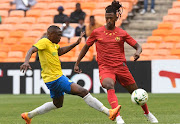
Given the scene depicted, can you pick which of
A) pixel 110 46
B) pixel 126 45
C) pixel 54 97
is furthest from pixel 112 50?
pixel 126 45

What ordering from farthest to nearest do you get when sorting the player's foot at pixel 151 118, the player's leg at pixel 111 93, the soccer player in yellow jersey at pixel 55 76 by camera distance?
the player's foot at pixel 151 118
the soccer player in yellow jersey at pixel 55 76
the player's leg at pixel 111 93

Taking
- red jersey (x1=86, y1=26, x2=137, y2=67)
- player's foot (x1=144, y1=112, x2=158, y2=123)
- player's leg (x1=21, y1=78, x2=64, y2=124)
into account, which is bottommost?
player's foot (x1=144, y1=112, x2=158, y2=123)

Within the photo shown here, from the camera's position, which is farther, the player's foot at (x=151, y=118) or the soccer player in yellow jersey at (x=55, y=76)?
the player's foot at (x=151, y=118)

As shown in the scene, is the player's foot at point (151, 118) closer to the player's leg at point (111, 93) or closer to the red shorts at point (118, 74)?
the red shorts at point (118, 74)

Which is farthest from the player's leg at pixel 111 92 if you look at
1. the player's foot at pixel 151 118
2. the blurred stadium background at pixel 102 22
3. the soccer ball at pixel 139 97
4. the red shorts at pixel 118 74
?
the blurred stadium background at pixel 102 22

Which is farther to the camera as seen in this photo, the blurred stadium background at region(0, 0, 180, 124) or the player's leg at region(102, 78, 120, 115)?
the blurred stadium background at region(0, 0, 180, 124)

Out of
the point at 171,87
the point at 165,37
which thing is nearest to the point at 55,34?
the point at 171,87

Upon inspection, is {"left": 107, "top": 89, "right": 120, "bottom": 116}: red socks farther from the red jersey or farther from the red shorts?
the red jersey

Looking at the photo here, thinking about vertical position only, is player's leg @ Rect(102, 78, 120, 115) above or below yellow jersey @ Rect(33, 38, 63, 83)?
below

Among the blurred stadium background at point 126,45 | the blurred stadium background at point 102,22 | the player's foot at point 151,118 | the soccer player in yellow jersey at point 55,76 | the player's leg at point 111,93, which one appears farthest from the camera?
the blurred stadium background at point 102,22

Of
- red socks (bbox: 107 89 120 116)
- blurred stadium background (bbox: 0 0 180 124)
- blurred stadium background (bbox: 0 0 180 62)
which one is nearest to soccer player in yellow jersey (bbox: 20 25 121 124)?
red socks (bbox: 107 89 120 116)

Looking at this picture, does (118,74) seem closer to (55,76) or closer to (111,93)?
(111,93)

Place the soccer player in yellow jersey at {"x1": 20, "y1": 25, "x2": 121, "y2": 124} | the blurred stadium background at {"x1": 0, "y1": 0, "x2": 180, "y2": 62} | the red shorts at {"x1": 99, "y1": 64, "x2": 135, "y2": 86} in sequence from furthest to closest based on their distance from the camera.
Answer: the blurred stadium background at {"x1": 0, "y1": 0, "x2": 180, "y2": 62} → the red shorts at {"x1": 99, "y1": 64, "x2": 135, "y2": 86} → the soccer player in yellow jersey at {"x1": 20, "y1": 25, "x2": 121, "y2": 124}

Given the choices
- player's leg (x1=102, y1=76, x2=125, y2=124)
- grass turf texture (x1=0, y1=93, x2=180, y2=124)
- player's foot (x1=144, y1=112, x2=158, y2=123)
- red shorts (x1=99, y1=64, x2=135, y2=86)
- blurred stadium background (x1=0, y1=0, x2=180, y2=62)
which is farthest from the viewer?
blurred stadium background (x1=0, y1=0, x2=180, y2=62)
